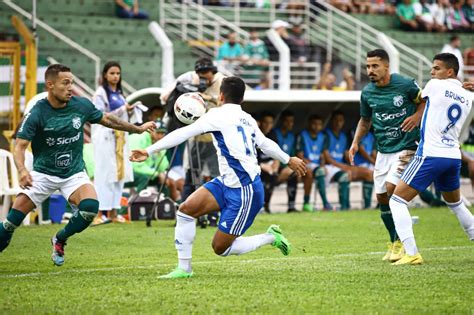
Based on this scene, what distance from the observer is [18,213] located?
1095cm

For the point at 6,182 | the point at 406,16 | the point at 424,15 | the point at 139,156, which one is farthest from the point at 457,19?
the point at 139,156

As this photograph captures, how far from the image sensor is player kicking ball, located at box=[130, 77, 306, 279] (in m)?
9.92

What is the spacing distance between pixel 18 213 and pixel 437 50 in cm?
2191

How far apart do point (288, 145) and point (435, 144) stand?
10236mm

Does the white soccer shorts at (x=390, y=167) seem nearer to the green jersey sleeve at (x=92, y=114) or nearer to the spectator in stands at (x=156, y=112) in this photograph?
the green jersey sleeve at (x=92, y=114)

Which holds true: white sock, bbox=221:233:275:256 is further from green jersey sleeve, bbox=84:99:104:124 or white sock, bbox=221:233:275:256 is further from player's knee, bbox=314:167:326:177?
player's knee, bbox=314:167:326:177

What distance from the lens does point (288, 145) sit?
2120 cm

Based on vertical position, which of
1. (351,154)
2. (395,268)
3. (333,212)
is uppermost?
(351,154)

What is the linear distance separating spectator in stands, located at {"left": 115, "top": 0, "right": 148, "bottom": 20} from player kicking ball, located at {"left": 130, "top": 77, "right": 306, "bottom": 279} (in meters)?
17.3

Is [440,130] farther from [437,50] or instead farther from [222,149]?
[437,50]

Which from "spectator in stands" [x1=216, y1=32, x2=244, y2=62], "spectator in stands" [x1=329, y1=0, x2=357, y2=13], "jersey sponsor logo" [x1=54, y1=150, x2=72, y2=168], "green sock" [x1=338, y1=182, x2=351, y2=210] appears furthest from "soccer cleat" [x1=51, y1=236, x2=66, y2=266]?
"spectator in stands" [x1=329, y1=0, x2=357, y2=13]

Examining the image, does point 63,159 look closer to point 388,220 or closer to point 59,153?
point 59,153

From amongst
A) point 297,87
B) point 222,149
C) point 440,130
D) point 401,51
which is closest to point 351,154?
point 440,130

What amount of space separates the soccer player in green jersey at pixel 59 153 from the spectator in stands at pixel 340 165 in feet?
34.4
